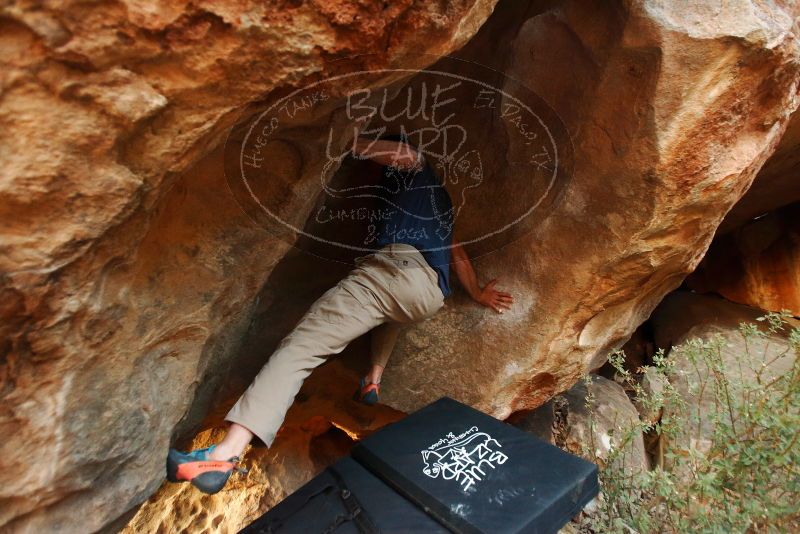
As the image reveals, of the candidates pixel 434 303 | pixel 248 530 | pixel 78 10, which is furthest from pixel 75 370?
pixel 434 303

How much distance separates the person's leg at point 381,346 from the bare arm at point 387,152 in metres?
0.74

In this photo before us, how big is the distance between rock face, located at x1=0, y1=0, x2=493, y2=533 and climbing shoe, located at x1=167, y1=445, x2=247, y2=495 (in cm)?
17

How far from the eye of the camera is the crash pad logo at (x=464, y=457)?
1.54m

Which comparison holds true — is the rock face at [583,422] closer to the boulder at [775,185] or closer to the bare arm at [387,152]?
the bare arm at [387,152]

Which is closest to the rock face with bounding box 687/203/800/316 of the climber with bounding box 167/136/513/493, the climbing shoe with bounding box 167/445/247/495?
the climber with bounding box 167/136/513/493

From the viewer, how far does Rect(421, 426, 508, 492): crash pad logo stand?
1.54m

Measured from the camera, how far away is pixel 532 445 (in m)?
1.67

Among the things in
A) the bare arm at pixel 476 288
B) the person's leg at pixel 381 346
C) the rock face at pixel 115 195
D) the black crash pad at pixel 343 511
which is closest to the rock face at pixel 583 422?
the bare arm at pixel 476 288

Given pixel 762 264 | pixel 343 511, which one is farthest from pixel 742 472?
pixel 762 264

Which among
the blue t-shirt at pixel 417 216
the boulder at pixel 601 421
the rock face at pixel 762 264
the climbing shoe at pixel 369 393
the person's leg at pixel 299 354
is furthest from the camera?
the rock face at pixel 762 264

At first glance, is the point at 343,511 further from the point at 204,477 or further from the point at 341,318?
the point at 341,318

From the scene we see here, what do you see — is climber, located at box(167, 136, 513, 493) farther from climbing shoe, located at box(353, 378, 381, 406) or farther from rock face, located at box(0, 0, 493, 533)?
rock face, located at box(0, 0, 493, 533)

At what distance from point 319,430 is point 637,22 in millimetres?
3115

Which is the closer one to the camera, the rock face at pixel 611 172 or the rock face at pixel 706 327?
the rock face at pixel 611 172
